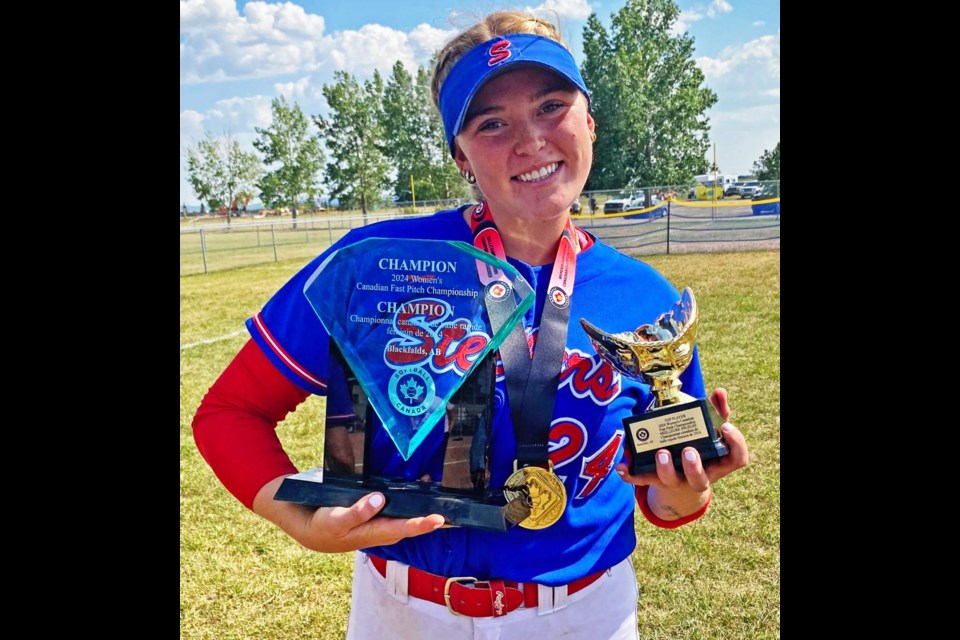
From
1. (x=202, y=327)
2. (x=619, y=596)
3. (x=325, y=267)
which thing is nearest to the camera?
(x=325, y=267)

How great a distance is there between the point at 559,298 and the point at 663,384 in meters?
0.24

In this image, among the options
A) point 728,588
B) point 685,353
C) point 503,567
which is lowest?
point 728,588

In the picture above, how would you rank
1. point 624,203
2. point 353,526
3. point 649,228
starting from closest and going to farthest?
point 353,526, point 649,228, point 624,203

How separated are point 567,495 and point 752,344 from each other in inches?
268

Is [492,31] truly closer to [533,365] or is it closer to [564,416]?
[533,365]

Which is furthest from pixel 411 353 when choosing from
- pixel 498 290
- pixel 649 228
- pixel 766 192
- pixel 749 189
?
pixel 749 189

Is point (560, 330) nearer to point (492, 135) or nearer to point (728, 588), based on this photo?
point (492, 135)

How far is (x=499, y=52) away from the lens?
1.22 meters

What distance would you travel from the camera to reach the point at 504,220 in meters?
1.36

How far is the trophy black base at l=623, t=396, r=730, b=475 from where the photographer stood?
1.20m

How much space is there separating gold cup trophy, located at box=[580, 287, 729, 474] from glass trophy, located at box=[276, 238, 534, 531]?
0.20m

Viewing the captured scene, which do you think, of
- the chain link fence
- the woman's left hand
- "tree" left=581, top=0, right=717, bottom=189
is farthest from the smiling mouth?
"tree" left=581, top=0, right=717, bottom=189

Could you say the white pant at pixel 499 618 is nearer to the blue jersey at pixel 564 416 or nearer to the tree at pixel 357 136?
the blue jersey at pixel 564 416

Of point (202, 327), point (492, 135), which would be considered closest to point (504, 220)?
point (492, 135)
